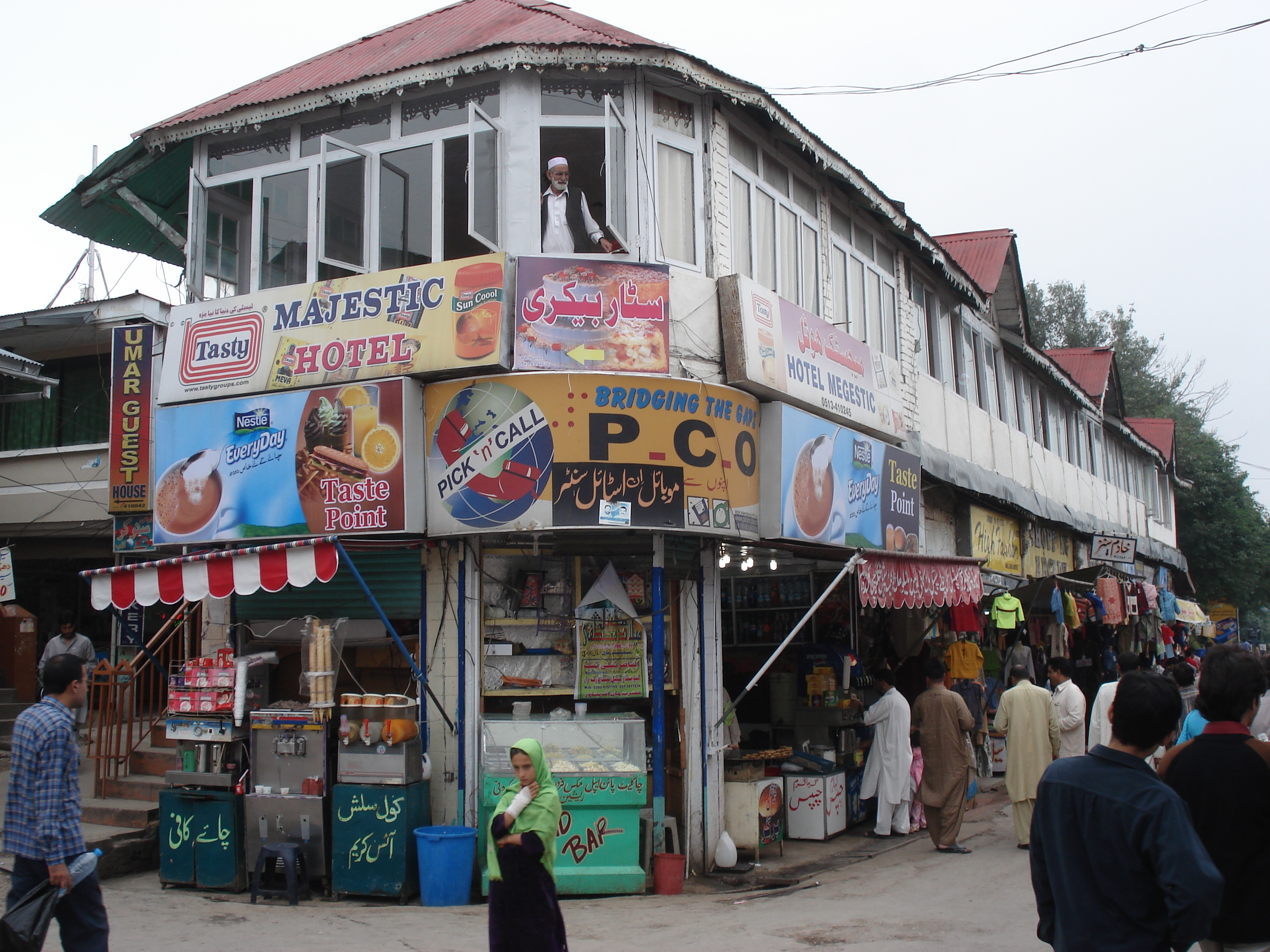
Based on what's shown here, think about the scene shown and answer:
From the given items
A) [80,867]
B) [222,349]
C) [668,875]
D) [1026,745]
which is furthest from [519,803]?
[222,349]

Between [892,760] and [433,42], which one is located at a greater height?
[433,42]

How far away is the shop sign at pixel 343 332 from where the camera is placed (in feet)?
30.6

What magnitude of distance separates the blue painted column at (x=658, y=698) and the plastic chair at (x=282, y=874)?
2935 millimetres

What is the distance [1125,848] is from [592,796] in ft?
19.4

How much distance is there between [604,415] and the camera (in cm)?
909

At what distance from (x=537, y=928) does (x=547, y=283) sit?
5735 millimetres

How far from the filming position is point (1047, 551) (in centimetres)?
2205

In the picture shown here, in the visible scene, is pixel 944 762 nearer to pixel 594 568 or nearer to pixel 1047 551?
pixel 594 568

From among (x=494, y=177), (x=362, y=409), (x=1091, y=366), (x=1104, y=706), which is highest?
(x=1091, y=366)

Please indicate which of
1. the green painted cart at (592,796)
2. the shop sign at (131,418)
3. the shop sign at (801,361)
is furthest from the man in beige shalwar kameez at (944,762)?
the shop sign at (131,418)

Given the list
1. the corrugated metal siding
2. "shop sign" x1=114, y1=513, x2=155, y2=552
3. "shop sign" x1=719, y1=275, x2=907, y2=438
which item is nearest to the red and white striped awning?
the corrugated metal siding

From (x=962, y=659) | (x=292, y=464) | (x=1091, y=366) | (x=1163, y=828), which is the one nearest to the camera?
(x=1163, y=828)

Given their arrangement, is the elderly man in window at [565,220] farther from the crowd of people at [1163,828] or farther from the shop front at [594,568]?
the crowd of people at [1163,828]

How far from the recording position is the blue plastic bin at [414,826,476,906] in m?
8.47
